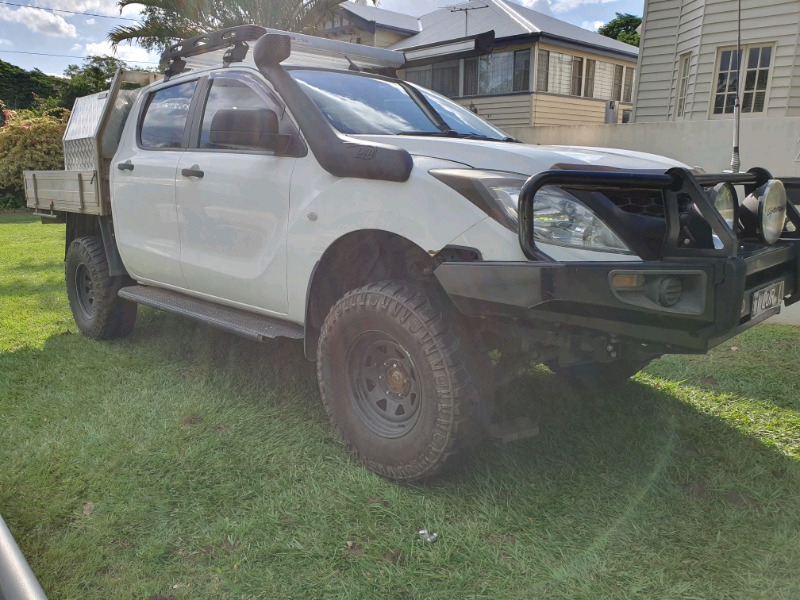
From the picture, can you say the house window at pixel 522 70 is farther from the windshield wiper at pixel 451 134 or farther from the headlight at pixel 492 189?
the headlight at pixel 492 189

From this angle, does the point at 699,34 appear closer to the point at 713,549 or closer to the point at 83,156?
the point at 83,156

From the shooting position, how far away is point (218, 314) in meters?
3.82

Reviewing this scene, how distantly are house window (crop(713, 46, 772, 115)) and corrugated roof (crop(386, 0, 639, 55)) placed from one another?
29.5 ft

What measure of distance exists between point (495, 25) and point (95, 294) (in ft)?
60.8

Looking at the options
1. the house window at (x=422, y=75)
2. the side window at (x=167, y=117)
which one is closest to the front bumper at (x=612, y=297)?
the side window at (x=167, y=117)

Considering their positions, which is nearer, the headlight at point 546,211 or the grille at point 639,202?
the headlight at point 546,211

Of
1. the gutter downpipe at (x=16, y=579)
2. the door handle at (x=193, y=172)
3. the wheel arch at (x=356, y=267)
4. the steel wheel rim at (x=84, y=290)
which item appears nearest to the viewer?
the gutter downpipe at (x=16, y=579)

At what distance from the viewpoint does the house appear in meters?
10.0

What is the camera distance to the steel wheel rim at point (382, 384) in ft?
9.47

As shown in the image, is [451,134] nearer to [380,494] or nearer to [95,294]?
[380,494]

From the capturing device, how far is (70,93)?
3212 centimetres

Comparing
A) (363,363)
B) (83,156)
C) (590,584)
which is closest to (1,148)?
(83,156)

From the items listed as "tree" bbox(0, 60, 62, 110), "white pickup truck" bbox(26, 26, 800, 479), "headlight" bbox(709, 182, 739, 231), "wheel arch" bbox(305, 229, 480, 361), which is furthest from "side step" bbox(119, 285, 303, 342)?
"tree" bbox(0, 60, 62, 110)

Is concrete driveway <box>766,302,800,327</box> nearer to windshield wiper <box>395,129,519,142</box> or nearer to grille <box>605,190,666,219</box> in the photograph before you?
windshield wiper <box>395,129,519,142</box>
